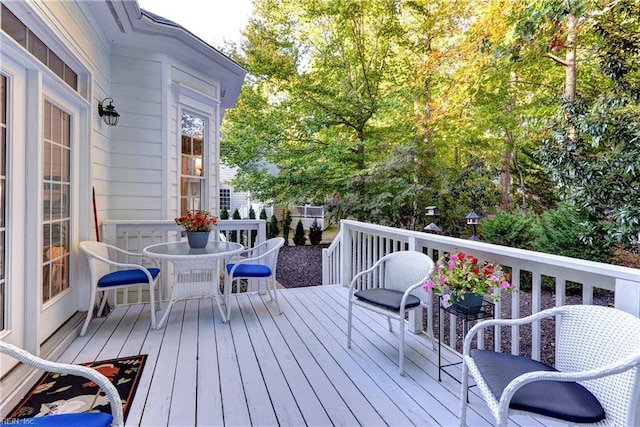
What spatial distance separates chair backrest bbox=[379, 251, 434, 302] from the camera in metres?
2.76

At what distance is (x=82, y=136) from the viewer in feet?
11.0

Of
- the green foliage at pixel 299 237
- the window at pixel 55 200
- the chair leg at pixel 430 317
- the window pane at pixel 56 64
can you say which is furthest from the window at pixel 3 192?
the green foliage at pixel 299 237

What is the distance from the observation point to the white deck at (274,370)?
195 centimetres

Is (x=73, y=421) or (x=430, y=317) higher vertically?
(x=73, y=421)

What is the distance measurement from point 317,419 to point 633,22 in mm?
5771

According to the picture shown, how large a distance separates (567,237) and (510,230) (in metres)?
1.34

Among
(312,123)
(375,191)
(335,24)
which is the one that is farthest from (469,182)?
(335,24)

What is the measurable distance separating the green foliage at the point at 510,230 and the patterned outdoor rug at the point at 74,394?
278 inches

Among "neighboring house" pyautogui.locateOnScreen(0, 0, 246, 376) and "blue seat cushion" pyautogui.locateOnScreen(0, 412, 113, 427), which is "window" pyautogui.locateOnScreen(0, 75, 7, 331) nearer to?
"neighboring house" pyautogui.locateOnScreen(0, 0, 246, 376)

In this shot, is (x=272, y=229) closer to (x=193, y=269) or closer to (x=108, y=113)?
(x=108, y=113)

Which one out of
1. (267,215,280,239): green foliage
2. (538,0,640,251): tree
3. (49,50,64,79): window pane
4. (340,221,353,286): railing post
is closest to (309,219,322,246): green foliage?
(267,215,280,239): green foliage

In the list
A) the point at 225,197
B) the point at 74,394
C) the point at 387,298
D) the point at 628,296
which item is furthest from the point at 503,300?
the point at 225,197

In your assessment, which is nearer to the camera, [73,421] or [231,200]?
[73,421]

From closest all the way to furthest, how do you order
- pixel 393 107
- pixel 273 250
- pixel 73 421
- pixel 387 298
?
pixel 73 421, pixel 387 298, pixel 273 250, pixel 393 107
